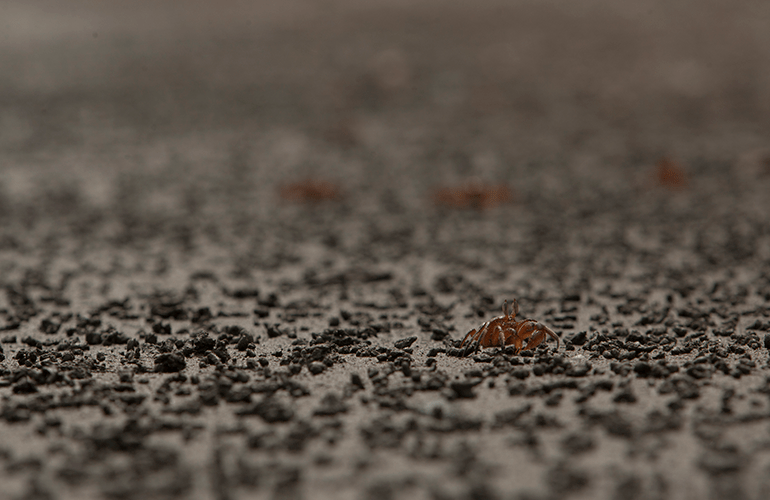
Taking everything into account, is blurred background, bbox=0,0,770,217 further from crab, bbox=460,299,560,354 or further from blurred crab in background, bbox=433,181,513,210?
crab, bbox=460,299,560,354

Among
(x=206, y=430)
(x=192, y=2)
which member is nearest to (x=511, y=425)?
(x=206, y=430)

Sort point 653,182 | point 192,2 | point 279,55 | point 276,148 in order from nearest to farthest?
point 653,182, point 276,148, point 279,55, point 192,2

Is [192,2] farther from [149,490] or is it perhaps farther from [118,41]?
[149,490]

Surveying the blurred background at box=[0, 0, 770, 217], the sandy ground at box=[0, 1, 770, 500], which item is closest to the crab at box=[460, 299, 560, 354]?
the sandy ground at box=[0, 1, 770, 500]

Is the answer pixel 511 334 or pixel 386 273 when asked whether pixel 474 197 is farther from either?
pixel 511 334

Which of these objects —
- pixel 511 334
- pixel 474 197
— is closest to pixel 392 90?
pixel 474 197

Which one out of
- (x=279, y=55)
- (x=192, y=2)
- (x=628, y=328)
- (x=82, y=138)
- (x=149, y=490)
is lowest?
(x=149, y=490)
